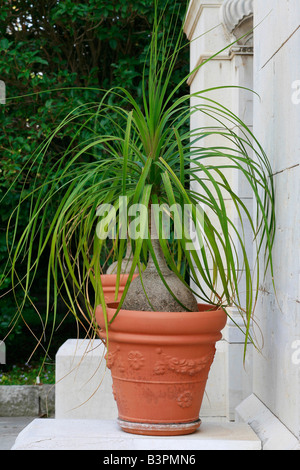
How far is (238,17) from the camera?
3475 millimetres

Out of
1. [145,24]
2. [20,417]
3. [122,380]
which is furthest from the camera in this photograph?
[145,24]

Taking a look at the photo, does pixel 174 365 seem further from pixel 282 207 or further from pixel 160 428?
pixel 282 207

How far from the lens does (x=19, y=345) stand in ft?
22.9

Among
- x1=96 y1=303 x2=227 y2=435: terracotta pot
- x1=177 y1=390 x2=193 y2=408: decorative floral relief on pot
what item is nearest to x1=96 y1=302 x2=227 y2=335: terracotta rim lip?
x1=96 y1=303 x2=227 y2=435: terracotta pot

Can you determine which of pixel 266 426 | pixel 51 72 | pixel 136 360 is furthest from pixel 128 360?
pixel 51 72

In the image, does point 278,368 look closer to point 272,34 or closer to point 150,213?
point 150,213

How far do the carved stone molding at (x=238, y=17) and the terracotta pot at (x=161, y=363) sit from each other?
1.96 m

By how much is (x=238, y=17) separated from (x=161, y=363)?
7.15ft

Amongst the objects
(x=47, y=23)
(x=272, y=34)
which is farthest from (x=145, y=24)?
(x=272, y=34)

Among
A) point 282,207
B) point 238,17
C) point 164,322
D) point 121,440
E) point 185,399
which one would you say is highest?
point 238,17

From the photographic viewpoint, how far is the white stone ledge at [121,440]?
6.25 feet

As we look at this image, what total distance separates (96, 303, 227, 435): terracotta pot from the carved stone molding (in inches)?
77.1
